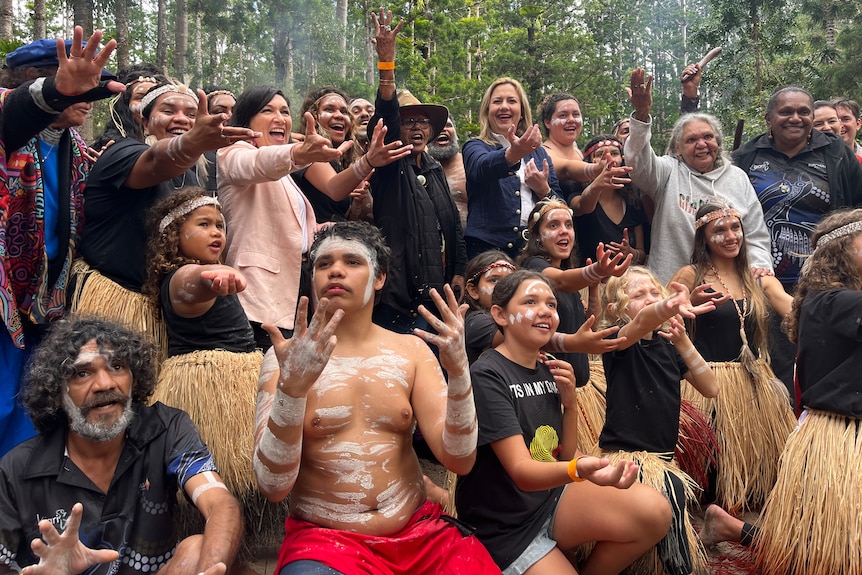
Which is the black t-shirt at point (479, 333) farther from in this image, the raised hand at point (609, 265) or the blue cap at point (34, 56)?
the blue cap at point (34, 56)

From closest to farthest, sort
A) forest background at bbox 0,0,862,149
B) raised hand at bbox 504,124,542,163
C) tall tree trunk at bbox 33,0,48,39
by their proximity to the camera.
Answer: raised hand at bbox 504,124,542,163, forest background at bbox 0,0,862,149, tall tree trunk at bbox 33,0,48,39

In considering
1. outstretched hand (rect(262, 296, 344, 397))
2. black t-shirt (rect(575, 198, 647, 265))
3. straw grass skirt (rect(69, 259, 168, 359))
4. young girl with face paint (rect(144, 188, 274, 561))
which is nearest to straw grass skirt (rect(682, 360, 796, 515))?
black t-shirt (rect(575, 198, 647, 265))

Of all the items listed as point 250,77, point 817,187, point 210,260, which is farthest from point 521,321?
point 250,77

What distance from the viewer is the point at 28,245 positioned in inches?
118

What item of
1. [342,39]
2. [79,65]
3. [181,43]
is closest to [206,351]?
[79,65]

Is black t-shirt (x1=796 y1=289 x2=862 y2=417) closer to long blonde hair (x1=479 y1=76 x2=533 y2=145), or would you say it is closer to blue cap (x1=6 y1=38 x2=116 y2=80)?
long blonde hair (x1=479 y1=76 x2=533 y2=145)

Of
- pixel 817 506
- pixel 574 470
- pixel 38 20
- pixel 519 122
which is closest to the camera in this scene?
pixel 574 470

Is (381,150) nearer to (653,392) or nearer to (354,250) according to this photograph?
(354,250)

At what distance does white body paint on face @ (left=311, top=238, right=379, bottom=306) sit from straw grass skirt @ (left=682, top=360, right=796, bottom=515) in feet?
7.40

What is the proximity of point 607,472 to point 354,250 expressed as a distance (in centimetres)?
107

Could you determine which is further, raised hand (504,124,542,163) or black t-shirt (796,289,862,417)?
raised hand (504,124,542,163)

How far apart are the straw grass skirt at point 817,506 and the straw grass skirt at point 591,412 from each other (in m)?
0.79

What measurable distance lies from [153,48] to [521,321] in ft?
101

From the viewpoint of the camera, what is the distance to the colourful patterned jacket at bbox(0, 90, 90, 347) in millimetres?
2861
